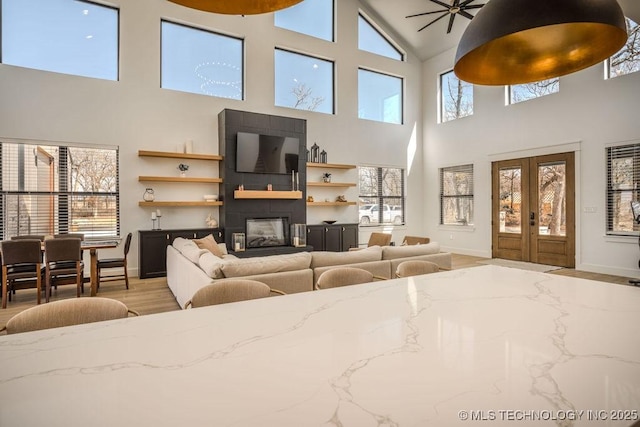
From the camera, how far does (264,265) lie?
10.7 feet

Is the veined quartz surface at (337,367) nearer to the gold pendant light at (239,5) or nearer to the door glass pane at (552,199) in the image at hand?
the gold pendant light at (239,5)

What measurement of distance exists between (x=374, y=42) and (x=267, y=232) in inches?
220

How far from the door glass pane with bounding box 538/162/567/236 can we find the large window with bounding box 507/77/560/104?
1.42 m

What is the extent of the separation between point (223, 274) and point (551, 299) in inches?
93.4

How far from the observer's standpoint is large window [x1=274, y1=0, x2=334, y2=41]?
7859 mm

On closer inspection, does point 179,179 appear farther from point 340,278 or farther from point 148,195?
point 340,278

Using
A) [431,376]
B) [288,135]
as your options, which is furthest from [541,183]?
[431,376]

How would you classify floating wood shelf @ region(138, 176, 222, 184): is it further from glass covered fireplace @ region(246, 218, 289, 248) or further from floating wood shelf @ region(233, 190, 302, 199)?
glass covered fireplace @ region(246, 218, 289, 248)

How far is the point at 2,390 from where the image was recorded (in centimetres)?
81

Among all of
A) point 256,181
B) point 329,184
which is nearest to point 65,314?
point 256,181

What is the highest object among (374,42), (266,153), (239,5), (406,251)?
(374,42)

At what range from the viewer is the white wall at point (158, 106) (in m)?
5.77

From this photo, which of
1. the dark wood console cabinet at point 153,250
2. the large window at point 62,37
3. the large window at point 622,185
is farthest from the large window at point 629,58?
the large window at point 62,37

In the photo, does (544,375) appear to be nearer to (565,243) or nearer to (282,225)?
(282,225)
